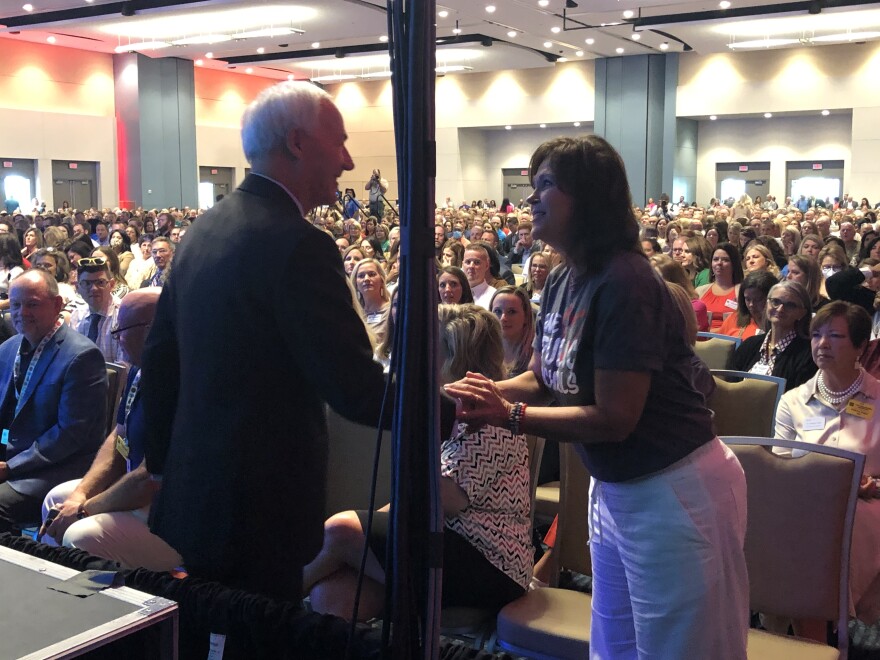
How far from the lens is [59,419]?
11.8ft

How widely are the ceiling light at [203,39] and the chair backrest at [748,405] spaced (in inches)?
749

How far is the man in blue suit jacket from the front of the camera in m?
3.56

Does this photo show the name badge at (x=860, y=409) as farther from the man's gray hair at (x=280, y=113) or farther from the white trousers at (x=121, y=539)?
the man's gray hair at (x=280, y=113)

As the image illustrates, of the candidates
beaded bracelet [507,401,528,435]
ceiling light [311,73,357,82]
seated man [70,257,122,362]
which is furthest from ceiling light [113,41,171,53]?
beaded bracelet [507,401,528,435]

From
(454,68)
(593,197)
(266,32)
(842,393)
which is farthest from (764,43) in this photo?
(593,197)

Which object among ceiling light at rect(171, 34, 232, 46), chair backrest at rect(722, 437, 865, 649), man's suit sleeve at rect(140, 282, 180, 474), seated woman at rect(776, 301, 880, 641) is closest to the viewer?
man's suit sleeve at rect(140, 282, 180, 474)

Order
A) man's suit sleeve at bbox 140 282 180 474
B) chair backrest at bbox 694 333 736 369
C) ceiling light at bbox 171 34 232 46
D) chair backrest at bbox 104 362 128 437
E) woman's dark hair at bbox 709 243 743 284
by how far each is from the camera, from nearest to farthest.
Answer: man's suit sleeve at bbox 140 282 180 474, chair backrest at bbox 104 362 128 437, chair backrest at bbox 694 333 736 369, woman's dark hair at bbox 709 243 743 284, ceiling light at bbox 171 34 232 46

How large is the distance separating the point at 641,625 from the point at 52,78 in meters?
25.1

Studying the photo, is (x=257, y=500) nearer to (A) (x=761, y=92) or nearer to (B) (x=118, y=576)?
(B) (x=118, y=576)

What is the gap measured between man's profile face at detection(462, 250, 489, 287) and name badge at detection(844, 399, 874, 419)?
3594 mm

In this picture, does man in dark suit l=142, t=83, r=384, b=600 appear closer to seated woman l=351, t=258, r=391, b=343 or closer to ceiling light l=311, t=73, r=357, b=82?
seated woman l=351, t=258, r=391, b=343

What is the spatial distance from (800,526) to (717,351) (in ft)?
7.51

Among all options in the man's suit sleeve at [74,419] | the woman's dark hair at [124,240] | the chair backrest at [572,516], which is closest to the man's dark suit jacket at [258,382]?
the chair backrest at [572,516]

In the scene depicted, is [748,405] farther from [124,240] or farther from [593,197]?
[124,240]
